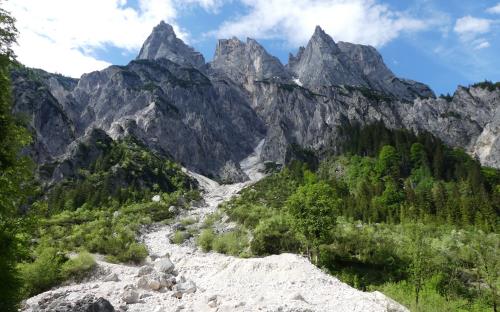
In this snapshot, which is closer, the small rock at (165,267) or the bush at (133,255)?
the small rock at (165,267)

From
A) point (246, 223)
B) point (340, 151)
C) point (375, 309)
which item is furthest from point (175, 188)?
point (375, 309)

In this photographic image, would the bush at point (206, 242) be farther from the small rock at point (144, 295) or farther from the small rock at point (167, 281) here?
the small rock at point (144, 295)

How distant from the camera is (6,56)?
16109 mm

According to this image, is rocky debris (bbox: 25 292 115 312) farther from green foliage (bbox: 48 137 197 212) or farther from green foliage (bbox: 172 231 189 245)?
green foliage (bbox: 48 137 197 212)

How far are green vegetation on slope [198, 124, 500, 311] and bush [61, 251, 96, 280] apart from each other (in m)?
17.7

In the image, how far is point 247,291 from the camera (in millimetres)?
26422

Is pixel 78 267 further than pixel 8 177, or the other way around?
pixel 78 267

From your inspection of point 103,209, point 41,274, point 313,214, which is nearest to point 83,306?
point 41,274

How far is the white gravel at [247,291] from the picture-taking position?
856 inches

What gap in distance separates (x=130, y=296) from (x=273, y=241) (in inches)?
1065

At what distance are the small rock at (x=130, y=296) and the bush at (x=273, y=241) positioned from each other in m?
23.8

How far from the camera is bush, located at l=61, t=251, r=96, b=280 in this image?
31.0 meters

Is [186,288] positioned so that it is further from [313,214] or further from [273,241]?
[273,241]

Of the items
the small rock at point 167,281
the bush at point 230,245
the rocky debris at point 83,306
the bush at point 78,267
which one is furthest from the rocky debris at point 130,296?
the bush at point 230,245
